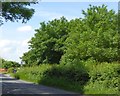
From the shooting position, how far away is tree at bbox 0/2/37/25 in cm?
2446

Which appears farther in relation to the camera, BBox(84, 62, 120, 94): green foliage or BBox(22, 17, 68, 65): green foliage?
BBox(22, 17, 68, 65): green foliage

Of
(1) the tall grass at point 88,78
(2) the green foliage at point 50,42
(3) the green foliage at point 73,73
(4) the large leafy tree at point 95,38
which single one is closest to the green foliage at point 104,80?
(1) the tall grass at point 88,78

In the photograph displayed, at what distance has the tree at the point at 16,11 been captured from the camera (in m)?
→ 24.5

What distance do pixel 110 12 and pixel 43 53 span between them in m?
23.9

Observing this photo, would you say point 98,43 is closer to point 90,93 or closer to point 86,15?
point 86,15

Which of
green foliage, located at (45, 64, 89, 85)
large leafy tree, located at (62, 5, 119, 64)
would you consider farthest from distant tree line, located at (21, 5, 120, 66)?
green foliage, located at (45, 64, 89, 85)

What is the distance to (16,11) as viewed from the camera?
25.3 m

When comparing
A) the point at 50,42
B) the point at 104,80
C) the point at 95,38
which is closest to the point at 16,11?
the point at 104,80

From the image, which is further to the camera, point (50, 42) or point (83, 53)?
point (50, 42)

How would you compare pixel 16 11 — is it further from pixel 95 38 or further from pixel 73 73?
pixel 95 38

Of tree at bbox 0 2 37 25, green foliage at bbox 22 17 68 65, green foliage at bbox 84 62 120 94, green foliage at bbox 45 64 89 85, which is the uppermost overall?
green foliage at bbox 22 17 68 65

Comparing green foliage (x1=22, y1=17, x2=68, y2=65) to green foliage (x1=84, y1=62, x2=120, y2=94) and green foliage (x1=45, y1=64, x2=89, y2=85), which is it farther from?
green foliage (x1=84, y1=62, x2=120, y2=94)

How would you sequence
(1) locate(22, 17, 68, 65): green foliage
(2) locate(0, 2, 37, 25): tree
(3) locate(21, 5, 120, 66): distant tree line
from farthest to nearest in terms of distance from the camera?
1. (1) locate(22, 17, 68, 65): green foliage
2. (3) locate(21, 5, 120, 66): distant tree line
3. (2) locate(0, 2, 37, 25): tree

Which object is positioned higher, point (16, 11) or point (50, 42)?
point (50, 42)
